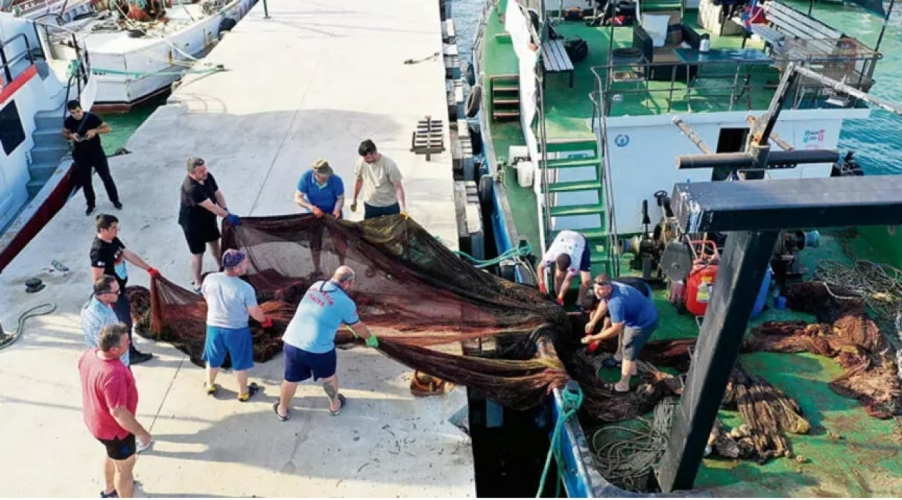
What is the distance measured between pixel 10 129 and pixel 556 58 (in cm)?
834

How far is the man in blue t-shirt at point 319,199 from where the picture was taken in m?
7.52

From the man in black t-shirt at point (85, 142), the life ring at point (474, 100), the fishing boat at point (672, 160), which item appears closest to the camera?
the fishing boat at point (672, 160)

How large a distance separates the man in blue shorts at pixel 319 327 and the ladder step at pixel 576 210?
3761 millimetres

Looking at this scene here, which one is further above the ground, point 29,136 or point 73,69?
point 73,69

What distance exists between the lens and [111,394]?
4855 mm

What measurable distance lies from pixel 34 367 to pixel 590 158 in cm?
665

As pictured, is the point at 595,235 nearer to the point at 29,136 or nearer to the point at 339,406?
the point at 339,406

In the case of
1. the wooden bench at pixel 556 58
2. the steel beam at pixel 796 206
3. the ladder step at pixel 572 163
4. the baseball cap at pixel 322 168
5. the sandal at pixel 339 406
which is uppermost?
the steel beam at pixel 796 206

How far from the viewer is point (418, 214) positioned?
9742 millimetres

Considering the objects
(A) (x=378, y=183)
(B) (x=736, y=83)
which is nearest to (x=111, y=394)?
(A) (x=378, y=183)

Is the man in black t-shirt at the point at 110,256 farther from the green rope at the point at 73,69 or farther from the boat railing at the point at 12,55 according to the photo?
the green rope at the point at 73,69

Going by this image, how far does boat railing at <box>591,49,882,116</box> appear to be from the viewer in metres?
9.23

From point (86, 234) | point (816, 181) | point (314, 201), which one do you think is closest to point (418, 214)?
point (314, 201)

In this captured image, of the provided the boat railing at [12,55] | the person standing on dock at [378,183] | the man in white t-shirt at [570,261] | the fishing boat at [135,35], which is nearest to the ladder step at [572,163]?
the man in white t-shirt at [570,261]
